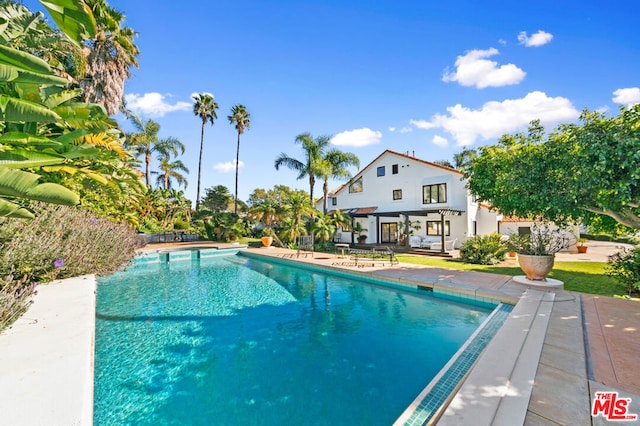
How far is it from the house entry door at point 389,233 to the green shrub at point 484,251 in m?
9.62

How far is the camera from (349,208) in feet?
93.5

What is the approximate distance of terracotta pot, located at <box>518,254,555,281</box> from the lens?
8.97 meters

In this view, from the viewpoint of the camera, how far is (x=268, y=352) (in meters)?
5.97

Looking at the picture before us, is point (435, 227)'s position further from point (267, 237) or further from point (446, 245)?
point (267, 237)

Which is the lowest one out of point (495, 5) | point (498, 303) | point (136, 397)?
point (136, 397)

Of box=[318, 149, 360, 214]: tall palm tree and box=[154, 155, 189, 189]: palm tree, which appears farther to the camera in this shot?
box=[154, 155, 189, 189]: palm tree

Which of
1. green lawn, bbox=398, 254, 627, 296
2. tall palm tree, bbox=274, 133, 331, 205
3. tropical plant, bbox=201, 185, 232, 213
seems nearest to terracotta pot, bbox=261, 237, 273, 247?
tall palm tree, bbox=274, 133, 331, 205

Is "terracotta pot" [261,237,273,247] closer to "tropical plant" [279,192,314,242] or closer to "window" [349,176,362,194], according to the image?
"tropical plant" [279,192,314,242]

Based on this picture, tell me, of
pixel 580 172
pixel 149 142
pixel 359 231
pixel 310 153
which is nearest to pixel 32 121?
pixel 580 172

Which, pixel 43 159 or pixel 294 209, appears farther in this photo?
pixel 294 209

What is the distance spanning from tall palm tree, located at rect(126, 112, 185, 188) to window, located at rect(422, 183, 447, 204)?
103 feet

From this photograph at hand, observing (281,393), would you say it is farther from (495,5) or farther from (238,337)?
(495,5)

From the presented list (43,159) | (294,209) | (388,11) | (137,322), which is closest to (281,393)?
(43,159)

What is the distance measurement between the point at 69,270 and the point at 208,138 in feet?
90.0
